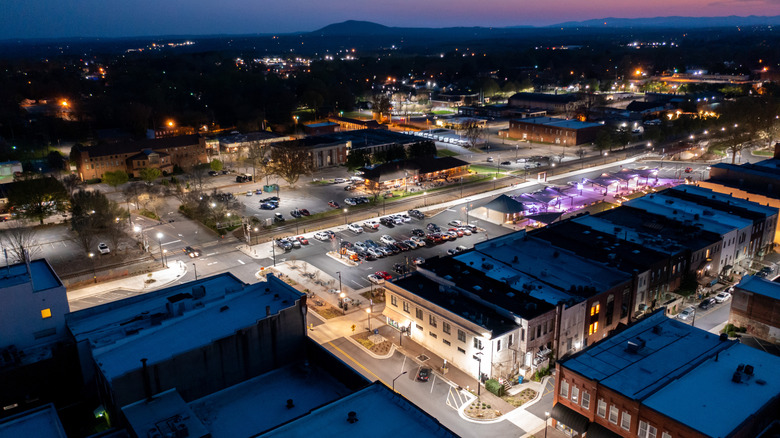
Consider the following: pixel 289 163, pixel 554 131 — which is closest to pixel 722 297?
pixel 289 163

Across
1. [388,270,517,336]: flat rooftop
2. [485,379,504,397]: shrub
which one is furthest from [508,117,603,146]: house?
[485,379,504,397]: shrub

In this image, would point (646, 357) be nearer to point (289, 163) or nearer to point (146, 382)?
point (146, 382)

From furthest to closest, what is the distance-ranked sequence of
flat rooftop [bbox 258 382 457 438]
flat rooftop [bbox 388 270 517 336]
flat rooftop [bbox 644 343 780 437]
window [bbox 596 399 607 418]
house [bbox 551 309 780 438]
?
1. flat rooftop [bbox 388 270 517 336]
2. window [bbox 596 399 607 418]
3. house [bbox 551 309 780 438]
4. flat rooftop [bbox 644 343 780 437]
5. flat rooftop [bbox 258 382 457 438]

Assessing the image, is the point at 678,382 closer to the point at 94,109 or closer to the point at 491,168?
the point at 491,168

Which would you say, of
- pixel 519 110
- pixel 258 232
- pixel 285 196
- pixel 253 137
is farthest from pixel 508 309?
pixel 519 110

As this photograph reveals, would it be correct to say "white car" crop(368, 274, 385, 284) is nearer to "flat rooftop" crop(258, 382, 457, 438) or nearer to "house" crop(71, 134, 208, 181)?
"flat rooftop" crop(258, 382, 457, 438)

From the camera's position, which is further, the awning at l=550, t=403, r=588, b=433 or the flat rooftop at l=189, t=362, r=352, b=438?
the awning at l=550, t=403, r=588, b=433
